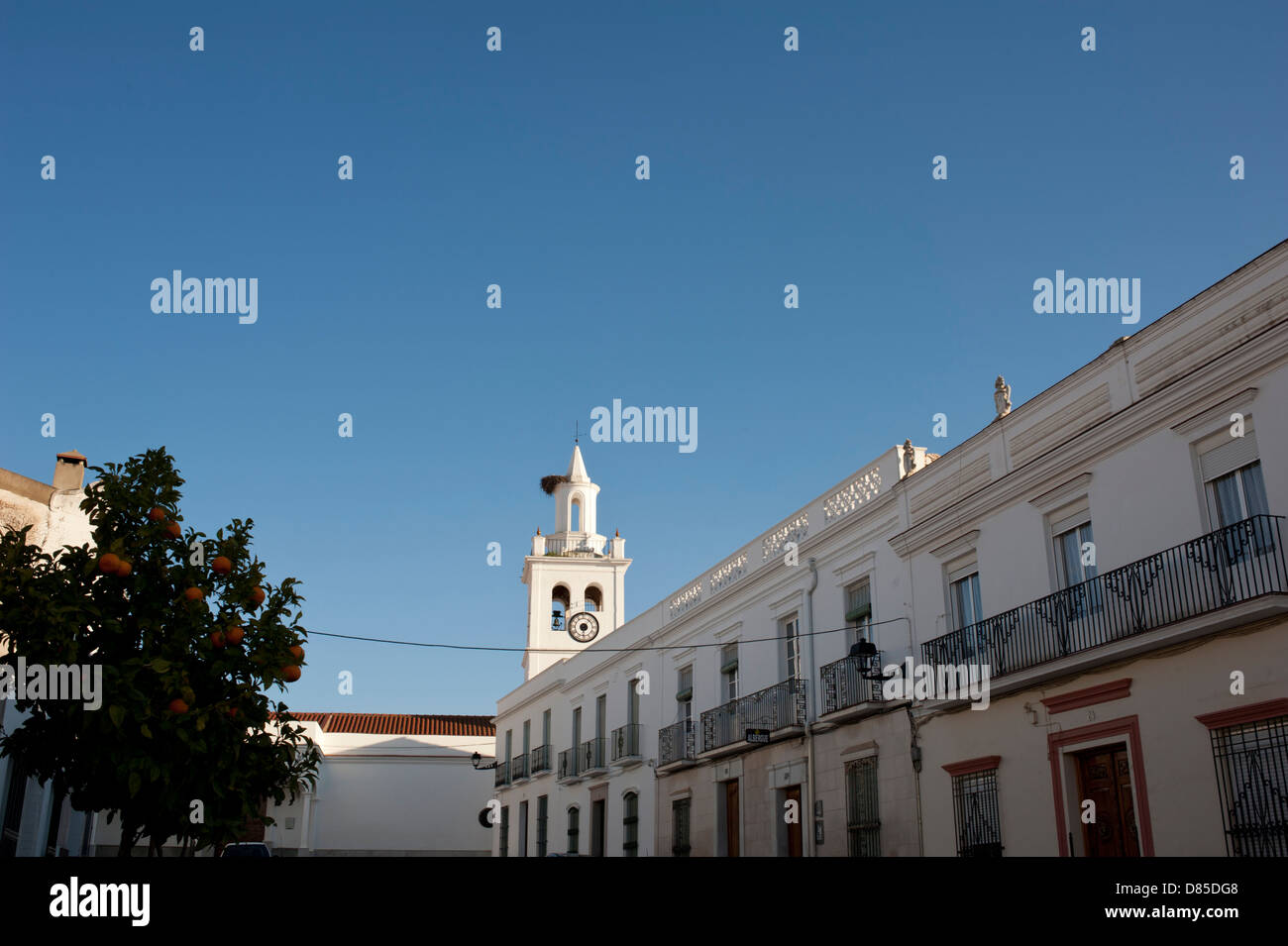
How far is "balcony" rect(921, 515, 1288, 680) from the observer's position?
10.6m

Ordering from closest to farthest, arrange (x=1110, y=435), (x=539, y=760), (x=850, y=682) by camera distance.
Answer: (x=1110, y=435)
(x=850, y=682)
(x=539, y=760)

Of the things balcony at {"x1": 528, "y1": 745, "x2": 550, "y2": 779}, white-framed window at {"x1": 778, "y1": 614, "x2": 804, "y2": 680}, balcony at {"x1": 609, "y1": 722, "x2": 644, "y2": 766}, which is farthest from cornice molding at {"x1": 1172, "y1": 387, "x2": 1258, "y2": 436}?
balcony at {"x1": 528, "y1": 745, "x2": 550, "y2": 779}

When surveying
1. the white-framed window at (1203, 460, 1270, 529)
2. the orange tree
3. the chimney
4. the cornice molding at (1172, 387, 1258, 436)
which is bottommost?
the orange tree

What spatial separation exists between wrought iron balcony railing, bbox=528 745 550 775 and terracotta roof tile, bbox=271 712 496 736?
13.6m

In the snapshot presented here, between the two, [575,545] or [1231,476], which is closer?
[1231,476]

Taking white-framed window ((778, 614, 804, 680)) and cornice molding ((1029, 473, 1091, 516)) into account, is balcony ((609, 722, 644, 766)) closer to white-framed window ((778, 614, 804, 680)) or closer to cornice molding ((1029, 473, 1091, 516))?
white-framed window ((778, 614, 804, 680))

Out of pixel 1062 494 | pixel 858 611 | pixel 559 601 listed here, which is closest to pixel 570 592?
pixel 559 601

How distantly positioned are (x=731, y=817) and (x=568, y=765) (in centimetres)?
841

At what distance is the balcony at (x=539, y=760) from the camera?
29.9 m

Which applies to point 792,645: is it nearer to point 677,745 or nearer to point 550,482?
point 677,745

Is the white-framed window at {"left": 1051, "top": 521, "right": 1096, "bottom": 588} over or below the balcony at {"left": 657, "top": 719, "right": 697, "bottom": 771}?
over

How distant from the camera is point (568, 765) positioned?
28.4m

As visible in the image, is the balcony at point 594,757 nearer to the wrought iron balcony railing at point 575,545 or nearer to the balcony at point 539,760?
the balcony at point 539,760
